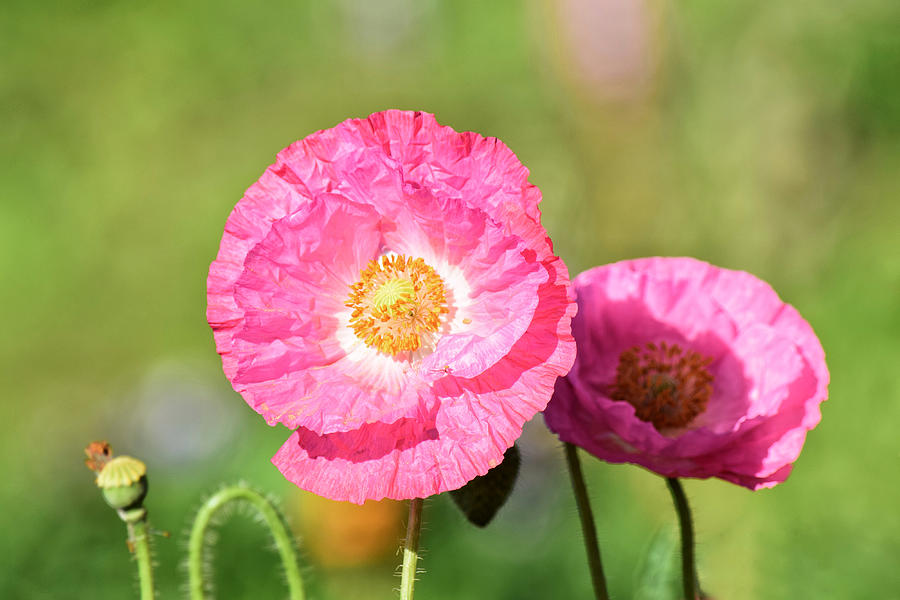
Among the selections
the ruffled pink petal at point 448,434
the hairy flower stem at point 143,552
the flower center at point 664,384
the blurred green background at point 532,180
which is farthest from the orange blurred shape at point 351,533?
the ruffled pink petal at point 448,434

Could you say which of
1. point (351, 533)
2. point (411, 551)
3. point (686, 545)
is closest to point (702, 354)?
point (686, 545)

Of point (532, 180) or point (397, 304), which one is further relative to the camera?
point (532, 180)

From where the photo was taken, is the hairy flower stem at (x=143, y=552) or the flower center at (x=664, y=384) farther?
the flower center at (x=664, y=384)

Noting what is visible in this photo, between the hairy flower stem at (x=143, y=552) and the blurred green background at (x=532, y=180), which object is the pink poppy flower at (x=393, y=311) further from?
the blurred green background at (x=532, y=180)

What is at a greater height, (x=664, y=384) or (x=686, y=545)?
(x=664, y=384)

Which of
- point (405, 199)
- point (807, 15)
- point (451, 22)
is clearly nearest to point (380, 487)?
point (405, 199)

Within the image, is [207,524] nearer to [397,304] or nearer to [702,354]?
[397,304]

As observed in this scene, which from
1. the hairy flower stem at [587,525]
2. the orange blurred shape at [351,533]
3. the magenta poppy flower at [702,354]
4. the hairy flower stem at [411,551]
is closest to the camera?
the hairy flower stem at [411,551]
